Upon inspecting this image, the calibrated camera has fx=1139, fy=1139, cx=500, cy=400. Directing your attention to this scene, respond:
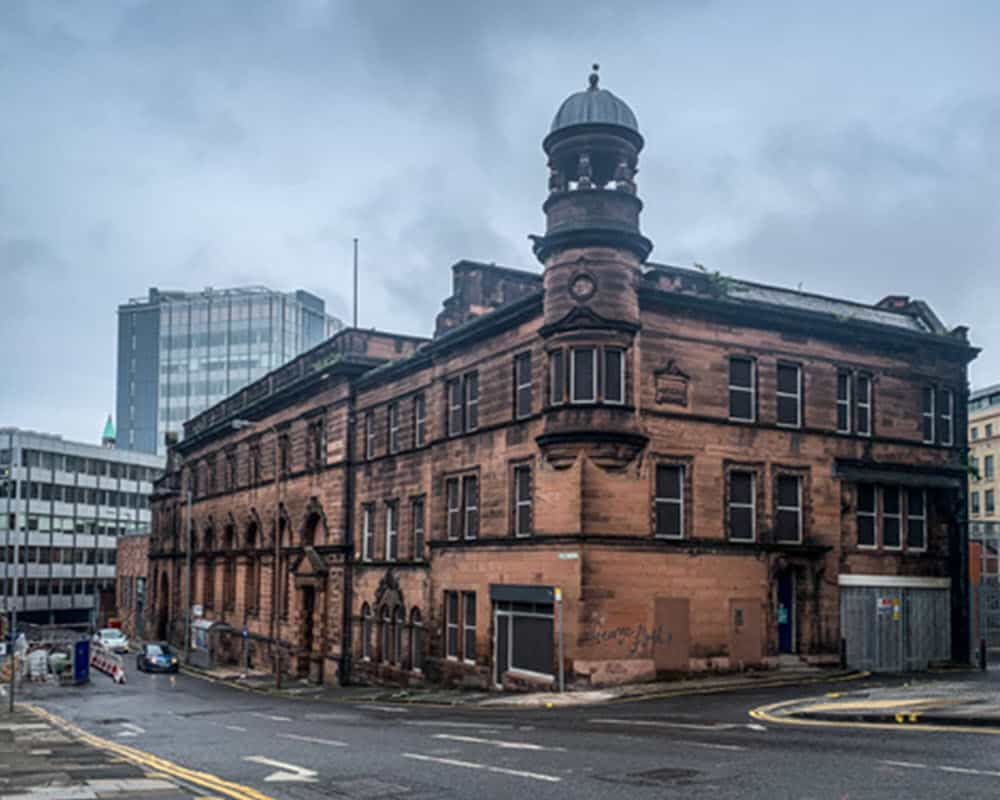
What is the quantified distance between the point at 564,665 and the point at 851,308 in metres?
18.6

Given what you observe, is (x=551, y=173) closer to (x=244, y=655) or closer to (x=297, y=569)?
(x=297, y=569)

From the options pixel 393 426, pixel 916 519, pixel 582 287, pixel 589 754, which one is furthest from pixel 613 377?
pixel 589 754

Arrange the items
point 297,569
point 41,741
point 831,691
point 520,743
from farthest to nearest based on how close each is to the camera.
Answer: point 297,569, point 831,691, point 41,741, point 520,743

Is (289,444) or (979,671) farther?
(289,444)

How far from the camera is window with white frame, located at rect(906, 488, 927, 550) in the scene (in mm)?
40719

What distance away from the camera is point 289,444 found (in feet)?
200

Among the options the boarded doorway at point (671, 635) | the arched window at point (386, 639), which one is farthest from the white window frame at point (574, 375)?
the arched window at point (386, 639)

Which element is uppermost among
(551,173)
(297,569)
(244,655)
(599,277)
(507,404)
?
(551,173)

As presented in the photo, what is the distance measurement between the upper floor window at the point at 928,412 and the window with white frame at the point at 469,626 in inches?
690

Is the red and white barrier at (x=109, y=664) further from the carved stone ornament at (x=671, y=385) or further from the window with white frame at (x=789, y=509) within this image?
the window with white frame at (x=789, y=509)

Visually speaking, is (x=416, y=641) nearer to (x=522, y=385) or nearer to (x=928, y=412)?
(x=522, y=385)

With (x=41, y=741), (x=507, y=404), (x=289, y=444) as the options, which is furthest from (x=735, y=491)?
(x=289, y=444)

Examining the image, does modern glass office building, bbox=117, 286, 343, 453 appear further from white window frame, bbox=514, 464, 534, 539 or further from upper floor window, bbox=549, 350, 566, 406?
upper floor window, bbox=549, 350, 566, 406

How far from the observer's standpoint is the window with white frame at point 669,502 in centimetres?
3528
